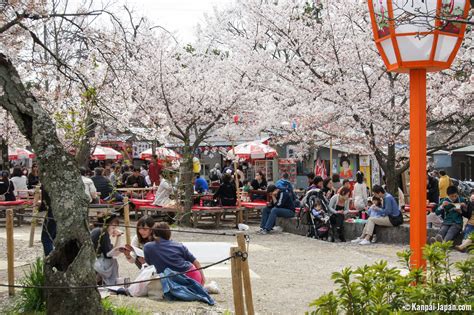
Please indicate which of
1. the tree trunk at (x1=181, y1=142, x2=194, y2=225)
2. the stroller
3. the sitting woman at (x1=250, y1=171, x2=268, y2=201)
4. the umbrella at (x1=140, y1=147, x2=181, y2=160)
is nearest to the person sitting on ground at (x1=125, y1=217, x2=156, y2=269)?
the stroller

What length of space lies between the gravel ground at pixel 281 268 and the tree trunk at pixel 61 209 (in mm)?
1142

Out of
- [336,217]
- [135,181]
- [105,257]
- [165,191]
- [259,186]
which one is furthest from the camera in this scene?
[135,181]

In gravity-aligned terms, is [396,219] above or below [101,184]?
below

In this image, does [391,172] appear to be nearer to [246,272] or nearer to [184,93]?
→ [184,93]

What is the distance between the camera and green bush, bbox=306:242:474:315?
3.85 metres

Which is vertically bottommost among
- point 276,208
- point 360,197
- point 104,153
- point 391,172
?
point 276,208

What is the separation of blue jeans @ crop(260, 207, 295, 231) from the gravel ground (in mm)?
349

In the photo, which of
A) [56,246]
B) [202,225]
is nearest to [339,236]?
[202,225]

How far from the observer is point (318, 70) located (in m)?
17.5

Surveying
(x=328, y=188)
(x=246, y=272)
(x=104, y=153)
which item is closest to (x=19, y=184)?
(x=104, y=153)

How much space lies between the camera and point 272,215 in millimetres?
15367

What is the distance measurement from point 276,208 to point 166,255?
7.90 meters

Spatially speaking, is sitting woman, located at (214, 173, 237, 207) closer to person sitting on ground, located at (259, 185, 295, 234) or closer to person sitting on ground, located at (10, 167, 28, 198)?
person sitting on ground, located at (259, 185, 295, 234)

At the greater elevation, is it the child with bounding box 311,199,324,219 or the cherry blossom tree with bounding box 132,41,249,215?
the cherry blossom tree with bounding box 132,41,249,215
